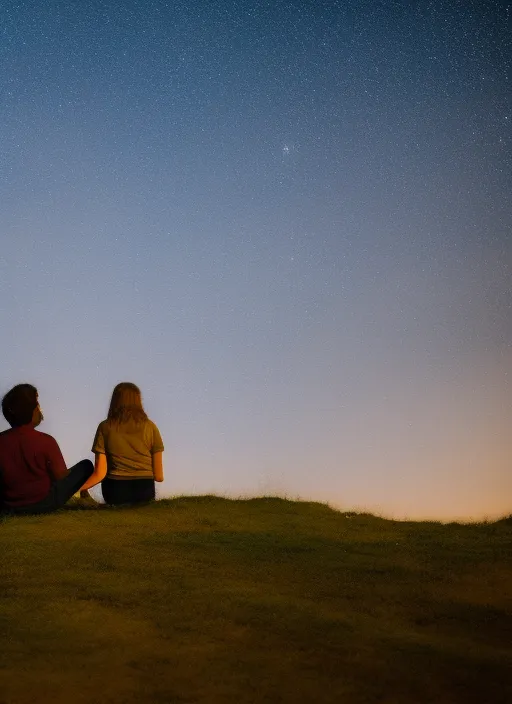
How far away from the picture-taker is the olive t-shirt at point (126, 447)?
326 inches

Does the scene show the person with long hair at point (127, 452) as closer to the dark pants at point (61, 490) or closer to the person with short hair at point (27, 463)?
the dark pants at point (61, 490)

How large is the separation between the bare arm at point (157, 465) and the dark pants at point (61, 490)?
0.73m

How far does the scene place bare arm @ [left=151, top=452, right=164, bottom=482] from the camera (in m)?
8.49

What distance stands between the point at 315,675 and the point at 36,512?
5.36 meters

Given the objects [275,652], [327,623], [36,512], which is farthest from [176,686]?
[36,512]

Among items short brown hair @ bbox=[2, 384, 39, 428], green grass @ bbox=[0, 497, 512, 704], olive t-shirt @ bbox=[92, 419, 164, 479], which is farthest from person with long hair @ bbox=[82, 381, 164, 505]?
green grass @ bbox=[0, 497, 512, 704]

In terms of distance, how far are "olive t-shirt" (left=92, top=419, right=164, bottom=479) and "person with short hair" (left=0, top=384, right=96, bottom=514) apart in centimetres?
56

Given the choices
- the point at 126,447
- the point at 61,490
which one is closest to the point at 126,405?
the point at 126,447

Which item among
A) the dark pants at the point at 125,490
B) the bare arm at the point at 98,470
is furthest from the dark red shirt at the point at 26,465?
the dark pants at the point at 125,490

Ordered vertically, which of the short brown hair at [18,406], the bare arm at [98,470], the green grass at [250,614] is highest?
the short brown hair at [18,406]

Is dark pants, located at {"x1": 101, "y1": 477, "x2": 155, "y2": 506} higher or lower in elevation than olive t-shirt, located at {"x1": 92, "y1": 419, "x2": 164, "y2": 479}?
lower

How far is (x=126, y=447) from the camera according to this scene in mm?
8273

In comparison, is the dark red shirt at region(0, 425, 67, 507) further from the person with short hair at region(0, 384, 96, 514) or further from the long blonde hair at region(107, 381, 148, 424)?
the long blonde hair at region(107, 381, 148, 424)

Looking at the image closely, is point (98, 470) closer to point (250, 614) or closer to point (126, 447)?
point (126, 447)
